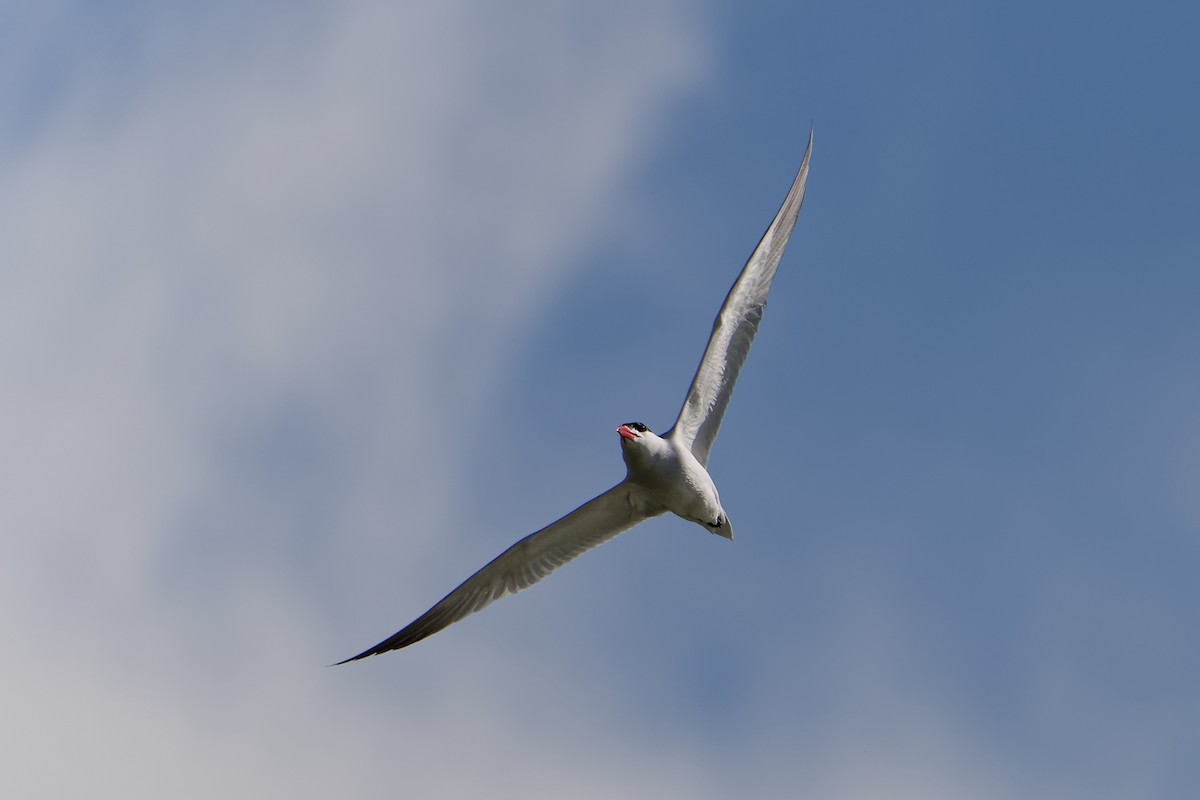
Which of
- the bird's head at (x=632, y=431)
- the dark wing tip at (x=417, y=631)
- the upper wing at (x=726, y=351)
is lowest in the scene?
the dark wing tip at (x=417, y=631)

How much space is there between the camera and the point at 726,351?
62.4ft

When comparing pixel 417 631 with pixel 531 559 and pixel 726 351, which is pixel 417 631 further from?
pixel 726 351

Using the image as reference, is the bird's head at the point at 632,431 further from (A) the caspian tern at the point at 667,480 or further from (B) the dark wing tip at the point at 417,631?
(B) the dark wing tip at the point at 417,631

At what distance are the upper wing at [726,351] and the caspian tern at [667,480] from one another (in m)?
0.01

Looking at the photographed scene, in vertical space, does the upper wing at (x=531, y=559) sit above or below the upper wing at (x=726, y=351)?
below

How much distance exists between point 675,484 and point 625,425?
959 mm

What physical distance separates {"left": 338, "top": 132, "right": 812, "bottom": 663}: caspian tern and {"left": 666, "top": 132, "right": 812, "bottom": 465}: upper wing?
0.5 inches

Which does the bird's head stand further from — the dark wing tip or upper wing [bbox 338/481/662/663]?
the dark wing tip

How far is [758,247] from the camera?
62.9 feet

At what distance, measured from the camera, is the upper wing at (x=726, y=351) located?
18.9 metres

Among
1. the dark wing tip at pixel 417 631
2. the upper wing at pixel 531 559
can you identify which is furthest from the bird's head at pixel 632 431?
the dark wing tip at pixel 417 631

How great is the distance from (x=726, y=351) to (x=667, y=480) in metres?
1.87

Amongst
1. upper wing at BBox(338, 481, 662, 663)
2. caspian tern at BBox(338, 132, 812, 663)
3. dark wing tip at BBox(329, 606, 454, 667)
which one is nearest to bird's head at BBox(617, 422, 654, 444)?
caspian tern at BBox(338, 132, 812, 663)

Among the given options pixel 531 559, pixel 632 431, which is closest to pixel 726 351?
pixel 632 431
